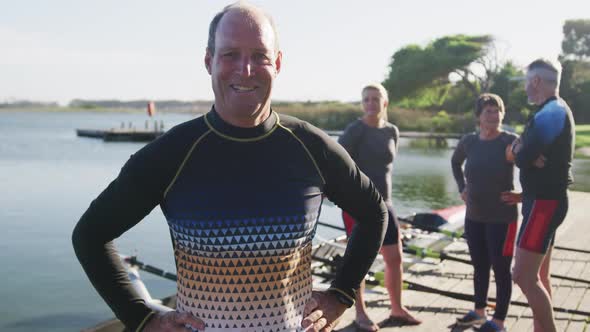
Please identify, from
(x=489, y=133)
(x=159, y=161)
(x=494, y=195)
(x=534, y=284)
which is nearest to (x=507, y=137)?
(x=489, y=133)

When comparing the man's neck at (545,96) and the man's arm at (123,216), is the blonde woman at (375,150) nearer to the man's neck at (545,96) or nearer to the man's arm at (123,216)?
the man's neck at (545,96)

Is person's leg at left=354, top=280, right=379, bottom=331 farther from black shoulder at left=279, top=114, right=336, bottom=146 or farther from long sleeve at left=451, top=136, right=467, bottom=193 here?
black shoulder at left=279, top=114, right=336, bottom=146

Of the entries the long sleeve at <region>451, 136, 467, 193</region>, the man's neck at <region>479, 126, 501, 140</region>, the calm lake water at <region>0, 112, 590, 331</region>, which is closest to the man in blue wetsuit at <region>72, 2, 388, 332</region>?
the man's neck at <region>479, 126, 501, 140</region>

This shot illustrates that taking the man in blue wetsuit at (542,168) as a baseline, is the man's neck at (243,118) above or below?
above

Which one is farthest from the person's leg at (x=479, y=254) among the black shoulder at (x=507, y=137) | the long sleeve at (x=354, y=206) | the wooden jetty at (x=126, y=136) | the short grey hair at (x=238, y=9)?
the wooden jetty at (x=126, y=136)

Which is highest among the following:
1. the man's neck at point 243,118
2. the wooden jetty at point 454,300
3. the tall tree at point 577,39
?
the tall tree at point 577,39

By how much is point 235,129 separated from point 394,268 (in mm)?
3283

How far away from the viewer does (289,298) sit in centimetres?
197

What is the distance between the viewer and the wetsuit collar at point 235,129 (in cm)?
188

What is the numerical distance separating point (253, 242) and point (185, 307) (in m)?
0.35

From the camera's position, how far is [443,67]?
62469 mm

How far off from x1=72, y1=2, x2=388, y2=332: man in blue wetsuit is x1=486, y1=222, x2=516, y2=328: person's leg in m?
3.04

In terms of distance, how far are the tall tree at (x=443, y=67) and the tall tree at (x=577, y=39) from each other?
1241 cm

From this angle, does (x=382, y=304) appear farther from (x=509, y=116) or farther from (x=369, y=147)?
(x=509, y=116)
